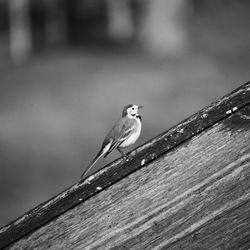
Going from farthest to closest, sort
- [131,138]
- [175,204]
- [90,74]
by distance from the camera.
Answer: [90,74] → [131,138] → [175,204]

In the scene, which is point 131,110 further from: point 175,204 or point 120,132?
point 175,204

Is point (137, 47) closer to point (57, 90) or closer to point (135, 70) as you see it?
point (135, 70)

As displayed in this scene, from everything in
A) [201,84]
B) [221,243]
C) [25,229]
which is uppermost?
[25,229]

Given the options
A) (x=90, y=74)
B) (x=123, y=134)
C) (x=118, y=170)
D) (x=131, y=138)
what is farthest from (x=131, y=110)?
(x=90, y=74)

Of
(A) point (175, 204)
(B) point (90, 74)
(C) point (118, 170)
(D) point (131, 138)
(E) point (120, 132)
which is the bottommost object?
(B) point (90, 74)

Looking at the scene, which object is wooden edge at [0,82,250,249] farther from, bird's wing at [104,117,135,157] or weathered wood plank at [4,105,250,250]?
bird's wing at [104,117,135,157]

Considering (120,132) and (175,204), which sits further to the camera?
(120,132)

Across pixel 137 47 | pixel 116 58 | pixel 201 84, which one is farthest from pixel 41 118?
pixel 137 47
